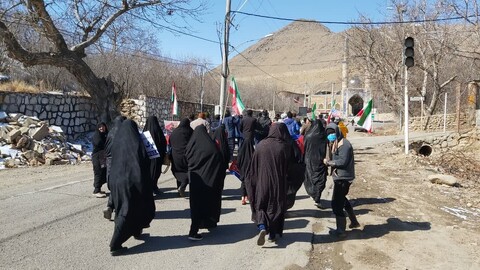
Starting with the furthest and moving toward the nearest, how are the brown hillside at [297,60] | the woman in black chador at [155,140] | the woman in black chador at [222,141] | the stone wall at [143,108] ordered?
1. the brown hillside at [297,60]
2. the stone wall at [143,108]
3. the woman in black chador at [155,140]
4. the woman in black chador at [222,141]

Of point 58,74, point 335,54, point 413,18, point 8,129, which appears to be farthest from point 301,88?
point 8,129

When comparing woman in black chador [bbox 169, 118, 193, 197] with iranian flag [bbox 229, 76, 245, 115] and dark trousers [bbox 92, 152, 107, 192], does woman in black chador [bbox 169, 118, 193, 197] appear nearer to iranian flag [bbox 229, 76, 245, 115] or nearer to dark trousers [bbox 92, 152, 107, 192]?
dark trousers [bbox 92, 152, 107, 192]

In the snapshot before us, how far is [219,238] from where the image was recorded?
6094 millimetres

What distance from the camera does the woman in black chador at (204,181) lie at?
5.98 metres

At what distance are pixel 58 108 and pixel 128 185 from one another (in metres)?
13.7

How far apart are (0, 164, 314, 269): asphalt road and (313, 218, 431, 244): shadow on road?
0.29m

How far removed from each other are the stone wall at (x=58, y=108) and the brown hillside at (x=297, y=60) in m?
108

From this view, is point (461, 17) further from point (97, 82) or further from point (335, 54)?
point (335, 54)

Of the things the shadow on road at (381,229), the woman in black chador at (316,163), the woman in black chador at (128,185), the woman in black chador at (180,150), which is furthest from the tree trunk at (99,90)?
the shadow on road at (381,229)

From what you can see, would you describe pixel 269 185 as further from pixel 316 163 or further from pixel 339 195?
pixel 316 163

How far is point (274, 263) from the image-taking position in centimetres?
518

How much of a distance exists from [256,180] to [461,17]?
14.6 m

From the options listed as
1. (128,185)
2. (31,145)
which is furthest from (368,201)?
(31,145)

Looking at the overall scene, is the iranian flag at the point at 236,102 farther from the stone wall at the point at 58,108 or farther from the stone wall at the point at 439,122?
the stone wall at the point at 439,122
